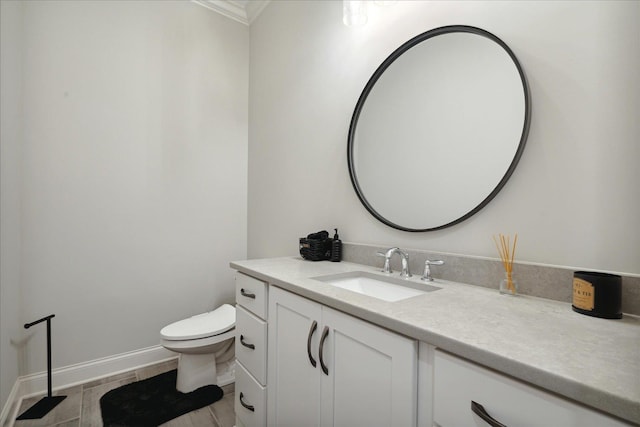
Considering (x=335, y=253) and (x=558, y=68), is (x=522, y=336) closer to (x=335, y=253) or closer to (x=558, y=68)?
(x=558, y=68)

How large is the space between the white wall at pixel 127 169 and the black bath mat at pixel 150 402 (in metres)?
0.37

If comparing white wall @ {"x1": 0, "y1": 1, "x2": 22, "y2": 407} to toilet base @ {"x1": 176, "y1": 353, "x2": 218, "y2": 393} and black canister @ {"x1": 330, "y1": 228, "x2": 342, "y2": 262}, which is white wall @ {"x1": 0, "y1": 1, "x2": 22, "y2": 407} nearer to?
toilet base @ {"x1": 176, "y1": 353, "x2": 218, "y2": 393}

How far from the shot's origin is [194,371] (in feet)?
6.31

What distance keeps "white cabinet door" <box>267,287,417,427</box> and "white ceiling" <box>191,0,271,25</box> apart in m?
2.54

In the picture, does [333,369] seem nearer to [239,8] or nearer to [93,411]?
[93,411]

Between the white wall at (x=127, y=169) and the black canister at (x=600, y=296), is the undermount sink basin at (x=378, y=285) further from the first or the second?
the white wall at (x=127, y=169)

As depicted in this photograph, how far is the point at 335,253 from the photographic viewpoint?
1680 millimetres

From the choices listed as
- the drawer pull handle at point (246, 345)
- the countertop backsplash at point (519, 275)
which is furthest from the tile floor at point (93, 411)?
the countertop backsplash at point (519, 275)

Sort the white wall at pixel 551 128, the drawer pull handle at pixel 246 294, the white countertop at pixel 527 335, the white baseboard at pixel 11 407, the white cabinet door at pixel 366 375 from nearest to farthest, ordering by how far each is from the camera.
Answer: the white countertop at pixel 527 335, the white cabinet door at pixel 366 375, the white wall at pixel 551 128, the drawer pull handle at pixel 246 294, the white baseboard at pixel 11 407

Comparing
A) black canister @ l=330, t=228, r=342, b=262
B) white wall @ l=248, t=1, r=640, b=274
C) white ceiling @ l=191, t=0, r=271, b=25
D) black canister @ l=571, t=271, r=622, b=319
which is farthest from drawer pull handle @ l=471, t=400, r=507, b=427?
white ceiling @ l=191, t=0, r=271, b=25

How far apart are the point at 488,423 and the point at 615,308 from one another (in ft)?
1.64

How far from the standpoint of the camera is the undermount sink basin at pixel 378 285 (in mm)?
1180

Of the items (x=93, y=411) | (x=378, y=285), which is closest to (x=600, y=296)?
(x=378, y=285)

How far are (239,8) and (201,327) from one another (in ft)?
8.93
